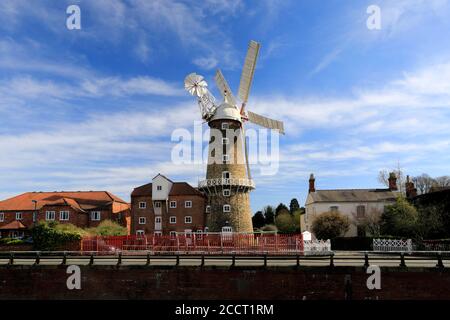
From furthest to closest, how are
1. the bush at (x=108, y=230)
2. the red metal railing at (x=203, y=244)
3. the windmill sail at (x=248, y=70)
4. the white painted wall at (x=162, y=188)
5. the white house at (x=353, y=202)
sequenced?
the white house at (x=353, y=202), the white painted wall at (x=162, y=188), the bush at (x=108, y=230), the windmill sail at (x=248, y=70), the red metal railing at (x=203, y=244)

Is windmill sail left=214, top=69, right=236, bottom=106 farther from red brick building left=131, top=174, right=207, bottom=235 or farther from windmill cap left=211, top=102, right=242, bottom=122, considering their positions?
red brick building left=131, top=174, right=207, bottom=235

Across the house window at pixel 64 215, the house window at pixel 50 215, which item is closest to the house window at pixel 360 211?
the house window at pixel 64 215

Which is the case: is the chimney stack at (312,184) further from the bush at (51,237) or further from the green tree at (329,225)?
the bush at (51,237)

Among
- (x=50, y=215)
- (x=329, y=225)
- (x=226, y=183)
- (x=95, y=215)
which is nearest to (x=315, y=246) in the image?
(x=226, y=183)

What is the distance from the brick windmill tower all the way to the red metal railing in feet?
18.6

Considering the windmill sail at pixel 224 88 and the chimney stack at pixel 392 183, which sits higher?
the windmill sail at pixel 224 88

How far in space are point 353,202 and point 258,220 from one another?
3976 centimetres

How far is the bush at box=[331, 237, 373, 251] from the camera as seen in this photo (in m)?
38.7

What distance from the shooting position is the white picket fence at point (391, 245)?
34219 millimetres

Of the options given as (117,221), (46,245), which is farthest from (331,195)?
(46,245)

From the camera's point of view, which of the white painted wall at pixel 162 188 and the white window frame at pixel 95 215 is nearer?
the white painted wall at pixel 162 188
